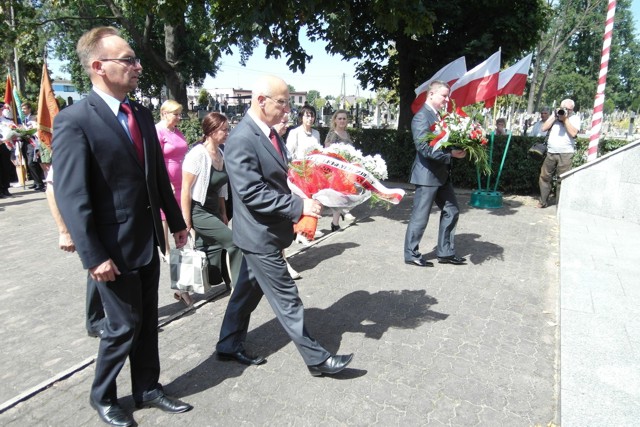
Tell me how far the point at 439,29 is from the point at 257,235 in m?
10.8

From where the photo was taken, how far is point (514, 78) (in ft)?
28.7

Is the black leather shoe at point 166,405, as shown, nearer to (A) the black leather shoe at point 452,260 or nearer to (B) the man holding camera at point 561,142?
(A) the black leather shoe at point 452,260

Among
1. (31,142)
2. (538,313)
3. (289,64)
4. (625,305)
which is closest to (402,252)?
(538,313)

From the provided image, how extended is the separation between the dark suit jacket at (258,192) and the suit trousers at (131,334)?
0.65 m

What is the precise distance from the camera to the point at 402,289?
16.8 feet

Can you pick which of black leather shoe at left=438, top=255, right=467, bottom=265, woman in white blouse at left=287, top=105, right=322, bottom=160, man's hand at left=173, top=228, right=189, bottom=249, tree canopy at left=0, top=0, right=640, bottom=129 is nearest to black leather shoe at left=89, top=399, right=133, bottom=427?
man's hand at left=173, top=228, right=189, bottom=249

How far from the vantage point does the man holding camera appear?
9.02 metres

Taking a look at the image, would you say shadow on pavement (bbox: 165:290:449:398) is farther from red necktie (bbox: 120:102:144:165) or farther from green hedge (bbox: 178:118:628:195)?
green hedge (bbox: 178:118:628:195)

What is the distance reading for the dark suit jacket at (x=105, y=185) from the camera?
7.79 feet

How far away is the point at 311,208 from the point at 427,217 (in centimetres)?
325

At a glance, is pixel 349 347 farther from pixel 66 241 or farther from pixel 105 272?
pixel 66 241

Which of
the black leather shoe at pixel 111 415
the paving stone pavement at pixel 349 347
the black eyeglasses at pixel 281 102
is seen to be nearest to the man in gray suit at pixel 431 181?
the paving stone pavement at pixel 349 347

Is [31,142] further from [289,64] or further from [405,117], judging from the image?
[405,117]

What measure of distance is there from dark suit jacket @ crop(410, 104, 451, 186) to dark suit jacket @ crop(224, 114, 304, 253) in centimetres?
265
